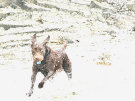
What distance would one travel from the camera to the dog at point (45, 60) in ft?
25.1

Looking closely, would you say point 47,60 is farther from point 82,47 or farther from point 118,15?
point 118,15

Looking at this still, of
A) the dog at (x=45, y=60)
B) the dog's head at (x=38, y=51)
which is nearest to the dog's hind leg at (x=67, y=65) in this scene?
the dog at (x=45, y=60)

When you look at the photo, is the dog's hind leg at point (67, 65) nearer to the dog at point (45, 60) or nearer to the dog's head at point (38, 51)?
the dog at point (45, 60)

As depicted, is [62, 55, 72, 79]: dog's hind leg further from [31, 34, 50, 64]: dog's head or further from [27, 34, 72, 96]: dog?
[31, 34, 50, 64]: dog's head

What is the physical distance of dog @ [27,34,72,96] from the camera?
7.66 m

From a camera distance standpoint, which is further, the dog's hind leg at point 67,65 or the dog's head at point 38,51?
the dog's hind leg at point 67,65

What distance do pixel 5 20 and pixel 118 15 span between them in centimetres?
859

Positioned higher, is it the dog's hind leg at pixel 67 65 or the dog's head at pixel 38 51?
the dog's head at pixel 38 51

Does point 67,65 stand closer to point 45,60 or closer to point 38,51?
point 45,60

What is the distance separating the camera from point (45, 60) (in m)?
8.29

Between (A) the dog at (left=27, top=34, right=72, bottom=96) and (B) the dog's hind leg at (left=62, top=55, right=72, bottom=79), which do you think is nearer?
(A) the dog at (left=27, top=34, right=72, bottom=96)

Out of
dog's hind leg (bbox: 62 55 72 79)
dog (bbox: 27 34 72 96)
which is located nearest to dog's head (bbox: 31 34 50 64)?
dog (bbox: 27 34 72 96)

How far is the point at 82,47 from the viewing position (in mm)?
17281

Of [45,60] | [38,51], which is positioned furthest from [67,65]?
[38,51]
